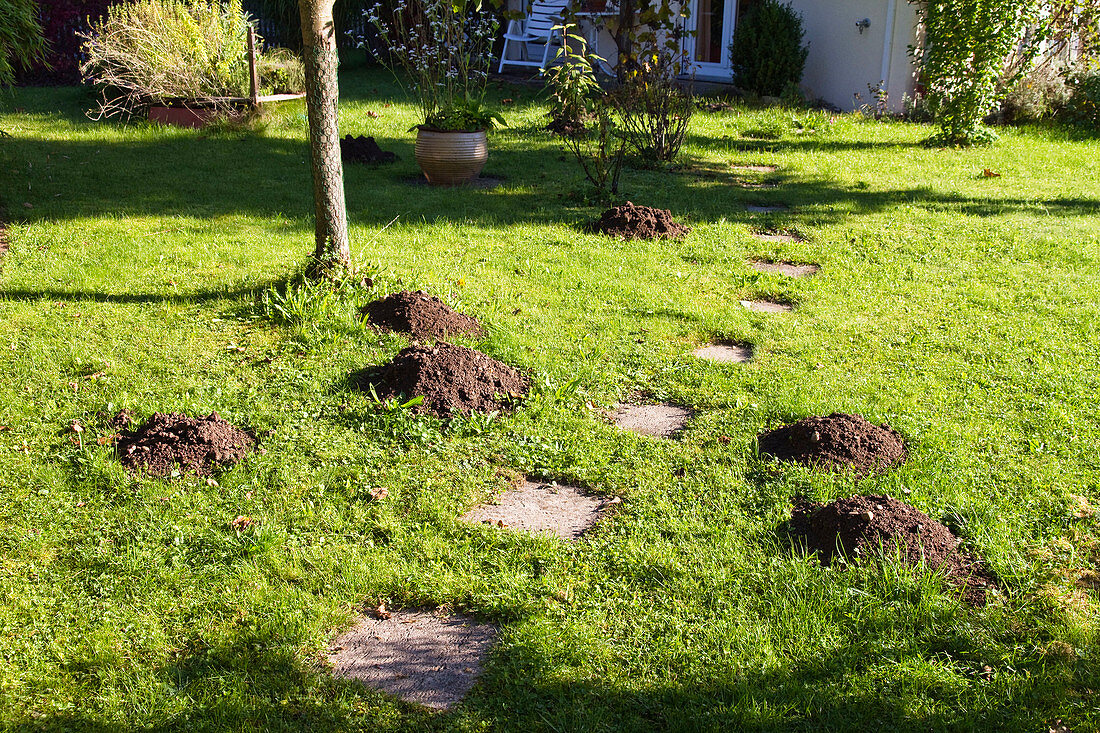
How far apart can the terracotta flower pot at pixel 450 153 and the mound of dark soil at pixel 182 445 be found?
4850 millimetres

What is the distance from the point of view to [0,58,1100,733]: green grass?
2.44 m

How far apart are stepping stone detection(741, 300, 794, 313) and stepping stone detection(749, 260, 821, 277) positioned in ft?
1.92

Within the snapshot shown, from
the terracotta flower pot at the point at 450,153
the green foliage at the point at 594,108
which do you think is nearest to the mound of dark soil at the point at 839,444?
the green foliage at the point at 594,108

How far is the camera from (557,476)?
11.6ft

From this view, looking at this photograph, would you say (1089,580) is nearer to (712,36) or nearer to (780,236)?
(780,236)

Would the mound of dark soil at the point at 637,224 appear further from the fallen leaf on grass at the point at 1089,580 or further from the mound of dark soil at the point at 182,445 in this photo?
the fallen leaf on grass at the point at 1089,580

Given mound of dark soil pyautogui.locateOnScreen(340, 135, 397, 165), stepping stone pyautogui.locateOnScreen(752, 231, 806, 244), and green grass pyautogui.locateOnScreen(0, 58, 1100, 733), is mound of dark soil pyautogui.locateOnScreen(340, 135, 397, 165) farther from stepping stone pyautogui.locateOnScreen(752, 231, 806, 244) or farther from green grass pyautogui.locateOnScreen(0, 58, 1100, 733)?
stepping stone pyautogui.locateOnScreen(752, 231, 806, 244)

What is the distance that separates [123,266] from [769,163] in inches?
270

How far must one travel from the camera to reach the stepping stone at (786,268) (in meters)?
6.08

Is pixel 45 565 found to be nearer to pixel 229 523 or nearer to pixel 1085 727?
pixel 229 523

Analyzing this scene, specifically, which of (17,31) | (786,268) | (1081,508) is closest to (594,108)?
(786,268)

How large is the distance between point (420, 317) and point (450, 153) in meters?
3.61

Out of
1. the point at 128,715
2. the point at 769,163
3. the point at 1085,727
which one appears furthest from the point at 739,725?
the point at 769,163

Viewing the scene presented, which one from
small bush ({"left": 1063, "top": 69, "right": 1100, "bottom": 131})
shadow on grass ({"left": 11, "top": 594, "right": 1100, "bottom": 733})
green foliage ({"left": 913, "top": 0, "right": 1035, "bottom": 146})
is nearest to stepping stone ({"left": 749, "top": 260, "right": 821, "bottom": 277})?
shadow on grass ({"left": 11, "top": 594, "right": 1100, "bottom": 733})
